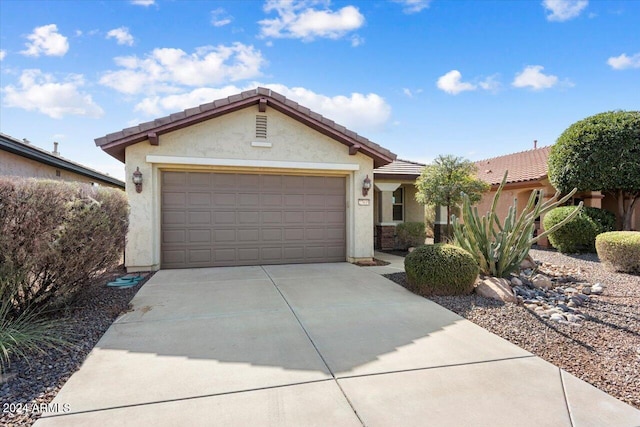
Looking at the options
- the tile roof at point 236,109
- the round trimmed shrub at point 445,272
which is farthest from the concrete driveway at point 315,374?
the tile roof at point 236,109

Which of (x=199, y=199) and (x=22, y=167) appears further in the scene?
(x=22, y=167)

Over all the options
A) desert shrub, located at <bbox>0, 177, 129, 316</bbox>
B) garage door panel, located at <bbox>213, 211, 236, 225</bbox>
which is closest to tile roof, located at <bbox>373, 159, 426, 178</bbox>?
garage door panel, located at <bbox>213, 211, 236, 225</bbox>

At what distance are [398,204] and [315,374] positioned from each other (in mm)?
12099

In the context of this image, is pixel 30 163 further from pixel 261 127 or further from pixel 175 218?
pixel 261 127

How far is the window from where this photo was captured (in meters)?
14.9

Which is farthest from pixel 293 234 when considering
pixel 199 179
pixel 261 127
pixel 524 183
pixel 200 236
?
pixel 524 183

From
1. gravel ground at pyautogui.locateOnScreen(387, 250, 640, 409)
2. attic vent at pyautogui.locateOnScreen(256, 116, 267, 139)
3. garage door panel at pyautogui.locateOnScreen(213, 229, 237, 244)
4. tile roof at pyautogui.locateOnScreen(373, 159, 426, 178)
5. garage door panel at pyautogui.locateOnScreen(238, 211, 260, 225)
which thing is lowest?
gravel ground at pyautogui.locateOnScreen(387, 250, 640, 409)

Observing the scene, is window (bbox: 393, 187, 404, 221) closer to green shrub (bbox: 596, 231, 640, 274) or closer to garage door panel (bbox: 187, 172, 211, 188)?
green shrub (bbox: 596, 231, 640, 274)

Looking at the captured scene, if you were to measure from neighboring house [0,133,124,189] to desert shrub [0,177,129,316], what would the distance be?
3332mm

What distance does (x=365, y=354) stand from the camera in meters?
3.94

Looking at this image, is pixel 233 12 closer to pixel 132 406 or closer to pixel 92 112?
pixel 132 406

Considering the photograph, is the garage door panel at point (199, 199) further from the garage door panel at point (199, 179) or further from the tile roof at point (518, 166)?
the tile roof at point (518, 166)

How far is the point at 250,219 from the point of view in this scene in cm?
970

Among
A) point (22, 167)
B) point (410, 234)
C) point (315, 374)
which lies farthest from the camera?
point (410, 234)
